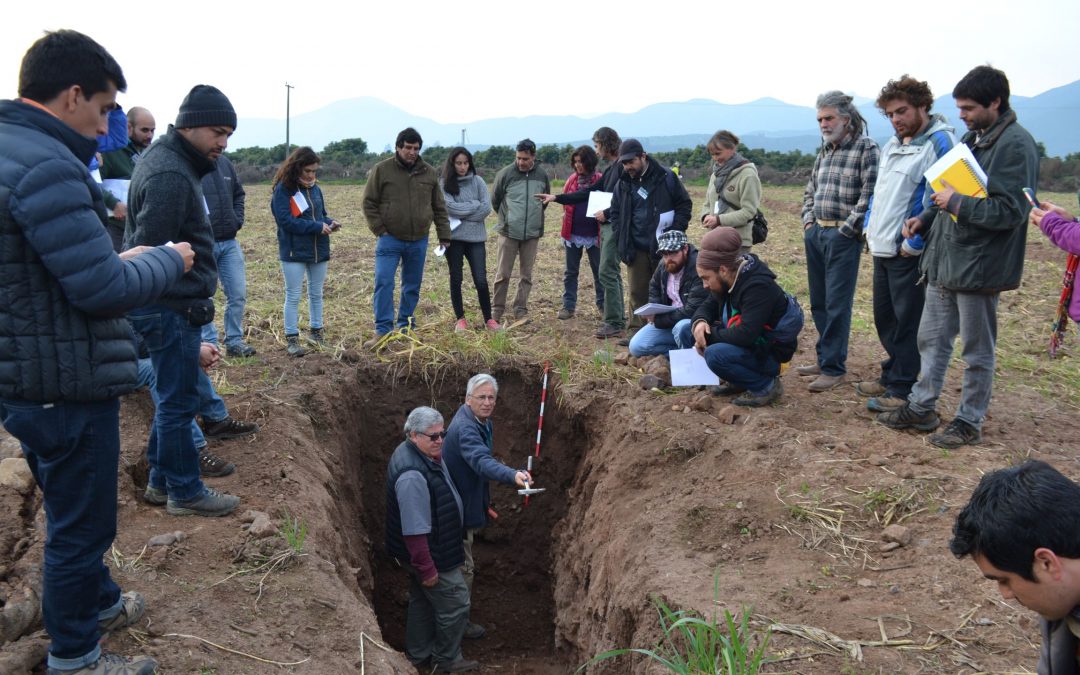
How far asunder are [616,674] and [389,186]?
479 cm

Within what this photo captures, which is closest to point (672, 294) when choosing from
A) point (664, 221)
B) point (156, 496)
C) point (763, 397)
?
point (664, 221)

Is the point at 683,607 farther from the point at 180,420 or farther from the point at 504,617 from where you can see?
the point at 504,617

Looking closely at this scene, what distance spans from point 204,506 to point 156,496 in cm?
33

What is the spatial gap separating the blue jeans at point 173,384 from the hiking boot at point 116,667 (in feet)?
4.23

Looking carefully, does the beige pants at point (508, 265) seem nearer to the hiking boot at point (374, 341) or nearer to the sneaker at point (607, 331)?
the sneaker at point (607, 331)

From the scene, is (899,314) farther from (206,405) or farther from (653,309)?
(206,405)

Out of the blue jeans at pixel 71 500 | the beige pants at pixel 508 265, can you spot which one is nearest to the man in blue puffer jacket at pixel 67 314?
the blue jeans at pixel 71 500

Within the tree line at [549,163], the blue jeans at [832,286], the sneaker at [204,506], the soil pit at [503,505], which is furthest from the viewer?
the tree line at [549,163]

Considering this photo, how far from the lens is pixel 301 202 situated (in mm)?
6957

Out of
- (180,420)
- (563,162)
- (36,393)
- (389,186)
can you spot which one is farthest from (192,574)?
(563,162)

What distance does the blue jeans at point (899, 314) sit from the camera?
5.38 m

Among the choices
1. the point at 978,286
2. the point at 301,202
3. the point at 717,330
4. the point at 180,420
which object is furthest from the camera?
the point at 301,202

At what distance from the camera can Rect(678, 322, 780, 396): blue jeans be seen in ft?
18.8

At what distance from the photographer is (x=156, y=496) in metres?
4.45
